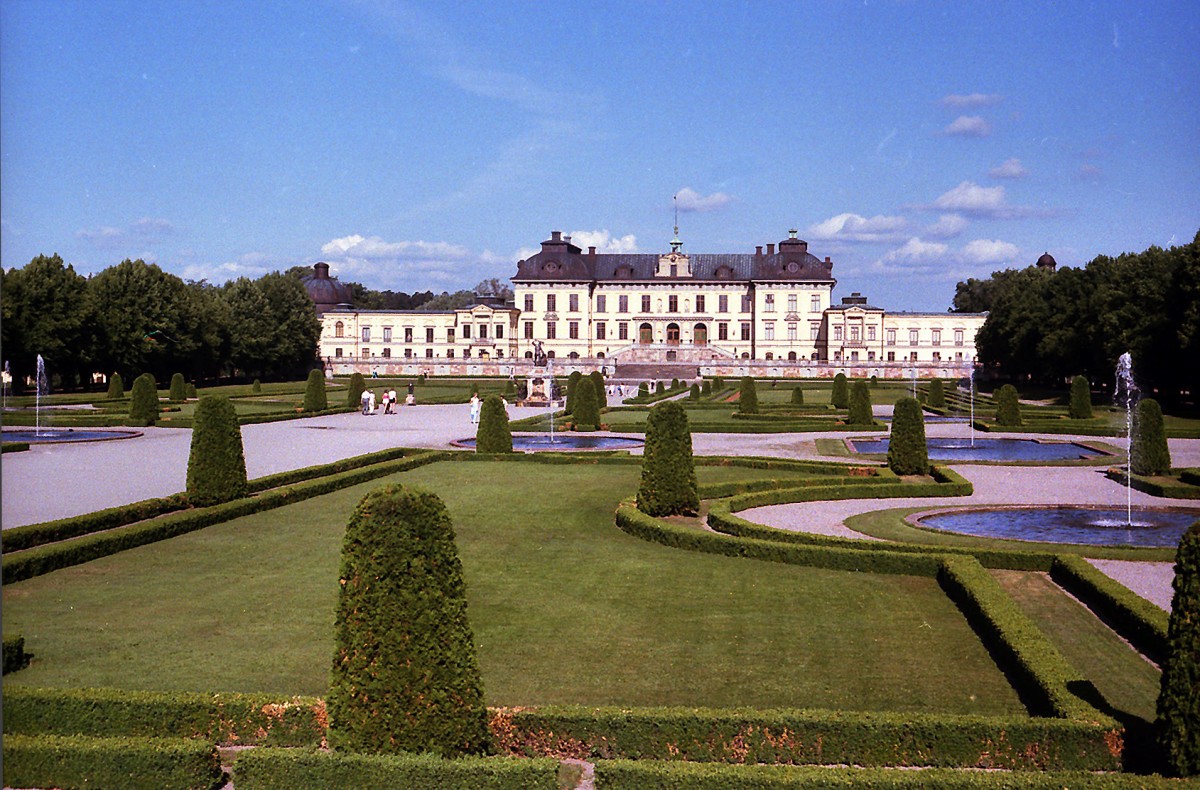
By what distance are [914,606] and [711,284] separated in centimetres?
7530

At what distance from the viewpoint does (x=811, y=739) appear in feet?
20.2

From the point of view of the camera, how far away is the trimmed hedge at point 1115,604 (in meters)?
8.30

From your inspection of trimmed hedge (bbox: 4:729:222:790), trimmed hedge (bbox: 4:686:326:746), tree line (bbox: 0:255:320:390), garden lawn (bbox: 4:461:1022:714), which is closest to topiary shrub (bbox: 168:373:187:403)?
tree line (bbox: 0:255:320:390)

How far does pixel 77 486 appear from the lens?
1634 centimetres

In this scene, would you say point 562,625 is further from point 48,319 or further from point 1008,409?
point 48,319

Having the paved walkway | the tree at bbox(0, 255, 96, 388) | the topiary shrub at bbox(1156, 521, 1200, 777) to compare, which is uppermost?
the tree at bbox(0, 255, 96, 388)

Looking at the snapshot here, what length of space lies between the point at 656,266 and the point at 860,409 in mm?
57391

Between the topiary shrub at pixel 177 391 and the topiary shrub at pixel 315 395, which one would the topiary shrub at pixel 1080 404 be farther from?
the topiary shrub at pixel 177 391

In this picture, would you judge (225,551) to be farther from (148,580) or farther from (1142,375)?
(1142,375)

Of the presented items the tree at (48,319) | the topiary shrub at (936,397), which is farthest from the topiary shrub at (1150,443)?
the tree at (48,319)

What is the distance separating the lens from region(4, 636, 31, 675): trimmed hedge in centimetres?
736

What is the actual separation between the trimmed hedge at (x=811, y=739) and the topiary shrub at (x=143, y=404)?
2572 cm

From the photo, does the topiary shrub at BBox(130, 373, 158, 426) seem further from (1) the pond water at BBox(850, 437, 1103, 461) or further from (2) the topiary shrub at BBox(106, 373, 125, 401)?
(1) the pond water at BBox(850, 437, 1103, 461)

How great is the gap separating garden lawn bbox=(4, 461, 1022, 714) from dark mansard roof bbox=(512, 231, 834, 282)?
7199 cm
